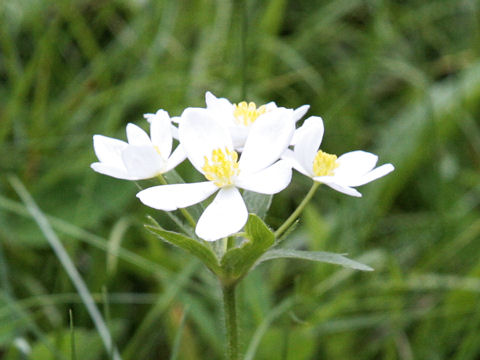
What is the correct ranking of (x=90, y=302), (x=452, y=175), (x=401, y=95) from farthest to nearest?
1. (x=401, y=95)
2. (x=452, y=175)
3. (x=90, y=302)

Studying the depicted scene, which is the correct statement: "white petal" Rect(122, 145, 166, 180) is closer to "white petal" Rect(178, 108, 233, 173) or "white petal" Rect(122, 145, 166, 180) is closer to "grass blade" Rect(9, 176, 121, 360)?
"white petal" Rect(178, 108, 233, 173)

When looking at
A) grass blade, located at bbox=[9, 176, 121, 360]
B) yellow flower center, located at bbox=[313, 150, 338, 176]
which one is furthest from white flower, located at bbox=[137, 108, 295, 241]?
grass blade, located at bbox=[9, 176, 121, 360]

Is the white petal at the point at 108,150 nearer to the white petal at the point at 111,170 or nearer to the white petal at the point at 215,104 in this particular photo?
the white petal at the point at 111,170

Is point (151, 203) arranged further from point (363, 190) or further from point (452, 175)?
point (452, 175)

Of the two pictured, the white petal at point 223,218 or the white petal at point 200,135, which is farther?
the white petal at point 200,135

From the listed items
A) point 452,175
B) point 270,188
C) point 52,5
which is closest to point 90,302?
point 270,188

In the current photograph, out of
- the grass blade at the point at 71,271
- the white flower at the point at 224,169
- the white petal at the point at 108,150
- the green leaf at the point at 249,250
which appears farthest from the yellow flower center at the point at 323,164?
the grass blade at the point at 71,271

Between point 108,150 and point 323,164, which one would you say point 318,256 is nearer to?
point 323,164
